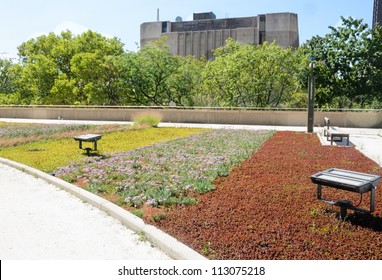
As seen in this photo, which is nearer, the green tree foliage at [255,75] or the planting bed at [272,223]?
the planting bed at [272,223]

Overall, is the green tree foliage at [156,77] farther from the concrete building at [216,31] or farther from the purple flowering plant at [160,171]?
the concrete building at [216,31]

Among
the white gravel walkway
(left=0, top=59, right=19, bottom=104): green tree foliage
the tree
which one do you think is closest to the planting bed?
the white gravel walkway

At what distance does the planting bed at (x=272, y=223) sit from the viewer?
4586mm

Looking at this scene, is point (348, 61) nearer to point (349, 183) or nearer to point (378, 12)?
point (349, 183)

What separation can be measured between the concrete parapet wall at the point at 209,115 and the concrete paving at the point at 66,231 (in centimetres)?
2043

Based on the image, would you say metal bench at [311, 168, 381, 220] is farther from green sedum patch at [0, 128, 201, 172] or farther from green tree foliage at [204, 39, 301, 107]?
green tree foliage at [204, 39, 301, 107]

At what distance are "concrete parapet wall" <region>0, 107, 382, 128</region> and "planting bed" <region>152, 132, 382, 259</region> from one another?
17.2 m

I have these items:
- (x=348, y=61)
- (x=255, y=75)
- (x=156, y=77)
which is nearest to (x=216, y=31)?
(x=156, y=77)

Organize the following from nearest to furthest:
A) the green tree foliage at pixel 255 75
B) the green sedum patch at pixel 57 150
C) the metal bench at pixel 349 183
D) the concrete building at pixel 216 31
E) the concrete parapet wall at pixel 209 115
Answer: the metal bench at pixel 349 183
the green sedum patch at pixel 57 150
the concrete parapet wall at pixel 209 115
the green tree foliage at pixel 255 75
the concrete building at pixel 216 31

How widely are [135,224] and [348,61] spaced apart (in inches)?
1100

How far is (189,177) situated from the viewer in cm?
848

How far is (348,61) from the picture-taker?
2877cm

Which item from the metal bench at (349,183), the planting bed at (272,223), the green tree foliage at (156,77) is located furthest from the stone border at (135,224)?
the green tree foliage at (156,77)

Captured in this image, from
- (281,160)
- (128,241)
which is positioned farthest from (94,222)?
(281,160)
